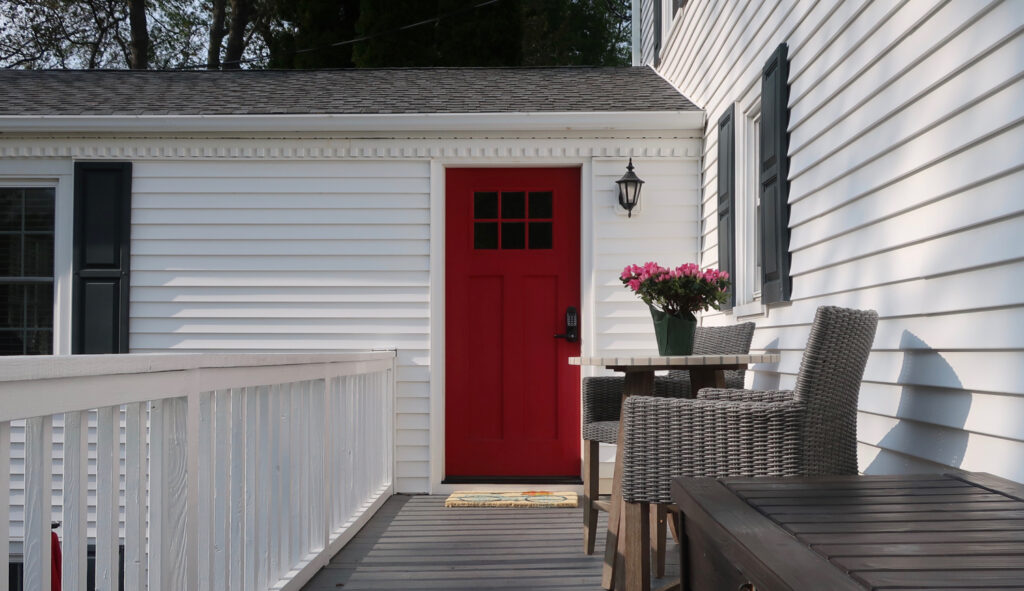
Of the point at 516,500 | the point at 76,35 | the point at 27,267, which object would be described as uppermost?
the point at 76,35

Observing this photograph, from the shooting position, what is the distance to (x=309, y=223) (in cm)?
583

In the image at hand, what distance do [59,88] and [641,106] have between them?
416cm

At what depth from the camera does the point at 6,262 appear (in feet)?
19.2

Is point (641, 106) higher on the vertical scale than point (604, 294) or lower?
higher

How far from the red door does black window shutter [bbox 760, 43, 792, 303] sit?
1984 millimetres

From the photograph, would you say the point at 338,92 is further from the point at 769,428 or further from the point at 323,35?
the point at 323,35

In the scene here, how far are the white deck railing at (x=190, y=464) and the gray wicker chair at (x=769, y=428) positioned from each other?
112 centimetres

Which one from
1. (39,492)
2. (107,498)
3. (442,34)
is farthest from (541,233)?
(442,34)

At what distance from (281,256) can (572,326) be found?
1.86 m

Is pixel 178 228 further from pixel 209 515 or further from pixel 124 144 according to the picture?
pixel 209 515

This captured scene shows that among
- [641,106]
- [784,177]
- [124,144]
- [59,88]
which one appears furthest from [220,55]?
[784,177]

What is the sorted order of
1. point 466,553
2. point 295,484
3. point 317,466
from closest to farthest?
1. point 295,484
2. point 317,466
3. point 466,553

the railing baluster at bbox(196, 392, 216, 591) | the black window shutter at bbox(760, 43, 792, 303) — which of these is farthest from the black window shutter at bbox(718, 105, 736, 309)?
the railing baluster at bbox(196, 392, 216, 591)

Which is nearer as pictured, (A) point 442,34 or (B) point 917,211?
(B) point 917,211
